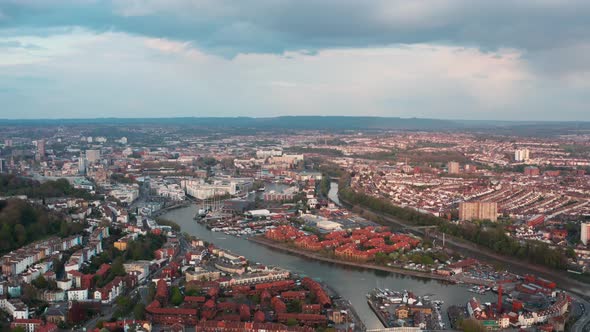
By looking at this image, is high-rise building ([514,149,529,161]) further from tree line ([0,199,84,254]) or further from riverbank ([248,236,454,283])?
tree line ([0,199,84,254])

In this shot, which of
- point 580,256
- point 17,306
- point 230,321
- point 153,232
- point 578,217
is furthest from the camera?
point 578,217

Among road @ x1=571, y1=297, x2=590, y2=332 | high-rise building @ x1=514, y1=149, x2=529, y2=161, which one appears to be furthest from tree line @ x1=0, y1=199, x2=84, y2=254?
high-rise building @ x1=514, y1=149, x2=529, y2=161

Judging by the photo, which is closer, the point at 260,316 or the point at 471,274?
the point at 260,316

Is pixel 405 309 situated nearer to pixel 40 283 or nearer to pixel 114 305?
pixel 114 305

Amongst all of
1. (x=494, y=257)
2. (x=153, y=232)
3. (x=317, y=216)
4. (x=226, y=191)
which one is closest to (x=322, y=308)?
(x=494, y=257)

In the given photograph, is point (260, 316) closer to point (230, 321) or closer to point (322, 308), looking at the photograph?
→ point (230, 321)

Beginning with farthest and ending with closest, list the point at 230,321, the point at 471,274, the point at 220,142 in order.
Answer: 1. the point at 220,142
2. the point at 471,274
3. the point at 230,321
